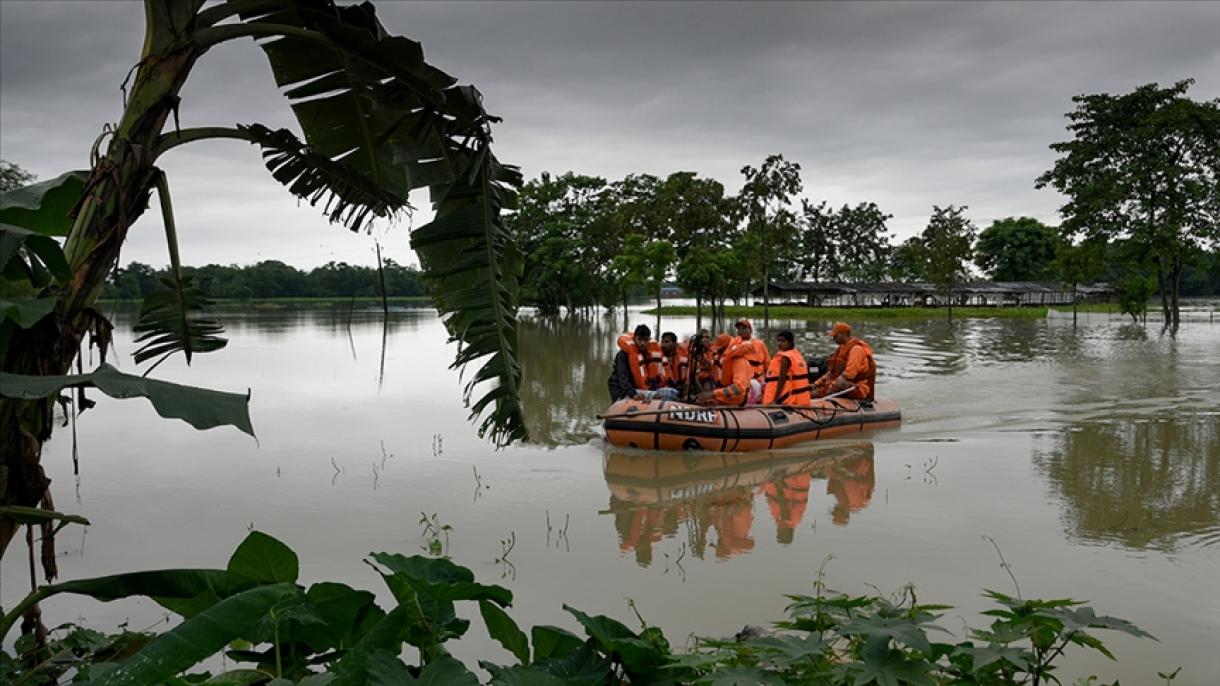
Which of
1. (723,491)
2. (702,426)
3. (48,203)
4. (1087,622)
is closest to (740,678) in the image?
(1087,622)

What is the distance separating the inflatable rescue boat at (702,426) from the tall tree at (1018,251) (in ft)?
235

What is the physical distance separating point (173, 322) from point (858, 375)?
403 inches

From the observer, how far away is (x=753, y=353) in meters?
11.5

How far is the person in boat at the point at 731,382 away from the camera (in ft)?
36.0

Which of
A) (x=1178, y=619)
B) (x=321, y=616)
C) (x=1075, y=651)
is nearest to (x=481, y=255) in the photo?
(x=321, y=616)

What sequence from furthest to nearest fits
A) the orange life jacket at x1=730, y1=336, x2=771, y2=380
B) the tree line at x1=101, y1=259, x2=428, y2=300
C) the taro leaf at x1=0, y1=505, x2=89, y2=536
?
the tree line at x1=101, y1=259, x2=428, y2=300 → the orange life jacket at x1=730, y1=336, x2=771, y2=380 → the taro leaf at x1=0, y1=505, x2=89, y2=536

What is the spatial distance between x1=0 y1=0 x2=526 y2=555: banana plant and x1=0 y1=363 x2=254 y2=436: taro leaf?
7 centimetres

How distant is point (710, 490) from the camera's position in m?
8.84

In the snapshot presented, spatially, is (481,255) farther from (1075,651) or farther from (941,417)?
(941,417)

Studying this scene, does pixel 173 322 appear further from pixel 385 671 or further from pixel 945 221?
pixel 945 221

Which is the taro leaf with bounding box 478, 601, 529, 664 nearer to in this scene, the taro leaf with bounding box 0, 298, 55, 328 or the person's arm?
the taro leaf with bounding box 0, 298, 55, 328

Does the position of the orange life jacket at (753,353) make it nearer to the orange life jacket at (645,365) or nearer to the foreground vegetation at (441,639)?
the orange life jacket at (645,365)

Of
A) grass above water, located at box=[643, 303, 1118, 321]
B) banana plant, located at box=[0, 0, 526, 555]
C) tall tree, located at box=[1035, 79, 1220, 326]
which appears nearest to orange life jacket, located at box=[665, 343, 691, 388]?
banana plant, located at box=[0, 0, 526, 555]

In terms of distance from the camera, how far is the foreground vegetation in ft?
5.81
